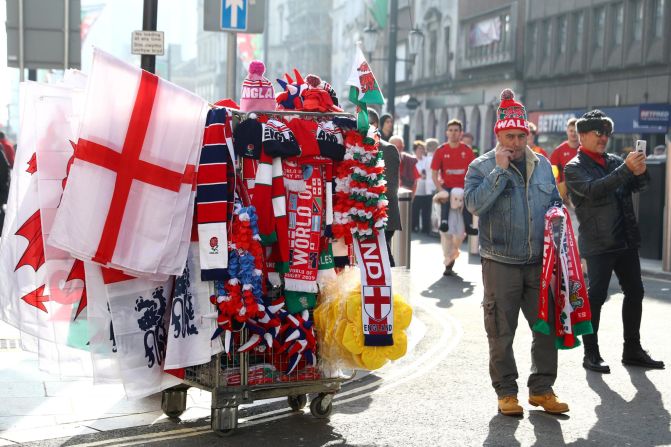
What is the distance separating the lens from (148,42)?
1130 cm

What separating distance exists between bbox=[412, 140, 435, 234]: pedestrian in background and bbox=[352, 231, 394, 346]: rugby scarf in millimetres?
16400

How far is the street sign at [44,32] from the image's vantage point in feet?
50.3

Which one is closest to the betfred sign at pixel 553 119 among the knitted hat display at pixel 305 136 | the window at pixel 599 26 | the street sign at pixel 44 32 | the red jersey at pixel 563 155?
the window at pixel 599 26

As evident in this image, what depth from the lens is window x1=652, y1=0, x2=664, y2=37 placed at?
113 ft

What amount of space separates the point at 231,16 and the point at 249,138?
263 inches

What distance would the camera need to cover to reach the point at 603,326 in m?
10.9

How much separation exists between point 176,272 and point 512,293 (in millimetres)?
2258

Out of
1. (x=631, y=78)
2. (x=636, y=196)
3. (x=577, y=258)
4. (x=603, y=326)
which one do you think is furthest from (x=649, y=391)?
(x=631, y=78)

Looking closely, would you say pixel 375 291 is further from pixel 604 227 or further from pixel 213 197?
pixel 604 227

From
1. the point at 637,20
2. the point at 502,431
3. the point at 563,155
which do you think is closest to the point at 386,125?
the point at 563,155

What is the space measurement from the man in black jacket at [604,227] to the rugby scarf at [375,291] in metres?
2.30

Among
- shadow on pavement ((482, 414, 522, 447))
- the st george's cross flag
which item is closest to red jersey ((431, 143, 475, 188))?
shadow on pavement ((482, 414, 522, 447))

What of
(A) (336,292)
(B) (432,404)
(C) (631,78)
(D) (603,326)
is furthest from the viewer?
(C) (631,78)

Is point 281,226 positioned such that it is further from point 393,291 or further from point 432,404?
point 432,404
